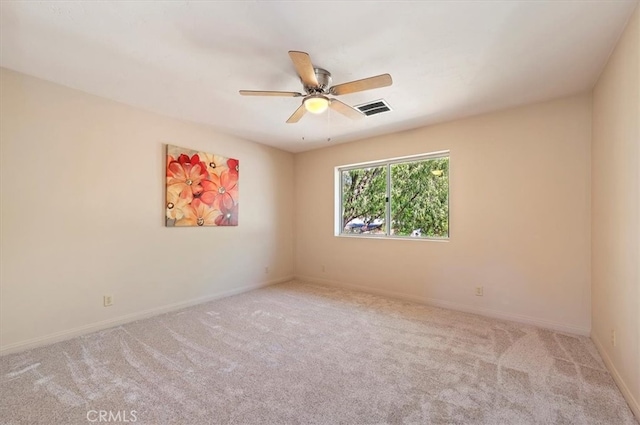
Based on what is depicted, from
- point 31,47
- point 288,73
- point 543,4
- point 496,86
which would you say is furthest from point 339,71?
point 31,47

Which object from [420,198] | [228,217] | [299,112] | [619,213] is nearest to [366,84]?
[299,112]

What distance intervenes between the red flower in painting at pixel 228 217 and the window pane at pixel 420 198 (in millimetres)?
2374

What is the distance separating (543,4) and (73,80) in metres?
3.67

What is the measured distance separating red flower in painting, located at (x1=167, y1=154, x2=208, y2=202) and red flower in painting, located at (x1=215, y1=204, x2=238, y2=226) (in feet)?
1.50

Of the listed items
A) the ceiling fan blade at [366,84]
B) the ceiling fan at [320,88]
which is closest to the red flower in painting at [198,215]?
the ceiling fan at [320,88]

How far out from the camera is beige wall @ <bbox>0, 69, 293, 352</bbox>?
2.37 meters

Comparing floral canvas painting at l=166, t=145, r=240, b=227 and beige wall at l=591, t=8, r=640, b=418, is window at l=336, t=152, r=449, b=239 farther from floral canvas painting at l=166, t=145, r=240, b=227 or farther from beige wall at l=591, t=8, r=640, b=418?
floral canvas painting at l=166, t=145, r=240, b=227

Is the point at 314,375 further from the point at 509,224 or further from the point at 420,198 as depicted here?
the point at 420,198

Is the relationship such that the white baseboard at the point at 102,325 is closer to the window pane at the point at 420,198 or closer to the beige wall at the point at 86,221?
the beige wall at the point at 86,221

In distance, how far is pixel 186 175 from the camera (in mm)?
3512

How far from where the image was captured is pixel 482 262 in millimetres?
3287

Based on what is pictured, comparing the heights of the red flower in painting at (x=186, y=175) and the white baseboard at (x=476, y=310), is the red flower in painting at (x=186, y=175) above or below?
above

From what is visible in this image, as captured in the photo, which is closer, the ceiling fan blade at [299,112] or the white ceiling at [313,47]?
the white ceiling at [313,47]

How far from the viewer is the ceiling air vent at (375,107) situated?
9.73 feet
